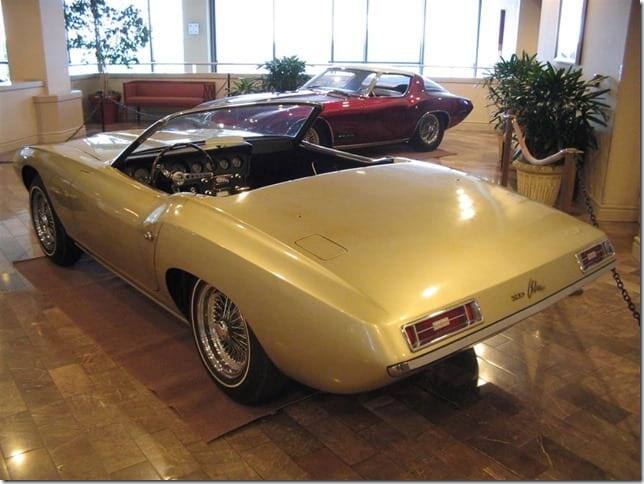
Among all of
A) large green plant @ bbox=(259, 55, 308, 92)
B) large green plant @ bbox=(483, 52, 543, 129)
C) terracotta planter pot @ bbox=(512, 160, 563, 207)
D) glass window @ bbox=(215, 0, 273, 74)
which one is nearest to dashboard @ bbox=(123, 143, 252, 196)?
terracotta planter pot @ bbox=(512, 160, 563, 207)

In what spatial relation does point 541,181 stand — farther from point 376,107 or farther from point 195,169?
point 195,169

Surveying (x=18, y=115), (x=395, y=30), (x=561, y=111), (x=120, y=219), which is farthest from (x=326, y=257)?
(x=395, y=30)

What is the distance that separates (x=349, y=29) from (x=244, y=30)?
9.10ft

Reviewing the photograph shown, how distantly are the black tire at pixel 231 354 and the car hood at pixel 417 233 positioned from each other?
42 cm

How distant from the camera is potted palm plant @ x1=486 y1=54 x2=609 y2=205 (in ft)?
19.3

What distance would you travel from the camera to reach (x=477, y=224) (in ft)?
8.52

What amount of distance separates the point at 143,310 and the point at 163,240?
1001 millimetres

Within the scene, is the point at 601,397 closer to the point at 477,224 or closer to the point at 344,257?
the point at 477,224

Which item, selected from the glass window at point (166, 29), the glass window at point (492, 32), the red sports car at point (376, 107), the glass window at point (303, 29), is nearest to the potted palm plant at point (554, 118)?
the red sports car at point (376, 107)

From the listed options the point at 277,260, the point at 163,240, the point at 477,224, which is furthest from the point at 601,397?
the point at 163,240

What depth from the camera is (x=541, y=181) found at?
5.96 m

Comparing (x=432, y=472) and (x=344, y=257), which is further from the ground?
(x=344, y=257)

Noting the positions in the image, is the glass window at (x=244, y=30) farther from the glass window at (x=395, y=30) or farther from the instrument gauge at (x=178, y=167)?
the instrument gauge at (x=178, y=167)

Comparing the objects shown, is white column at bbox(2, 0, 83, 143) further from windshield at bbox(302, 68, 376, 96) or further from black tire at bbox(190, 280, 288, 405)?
black tire at bbox(190, 280, 288, 405)
